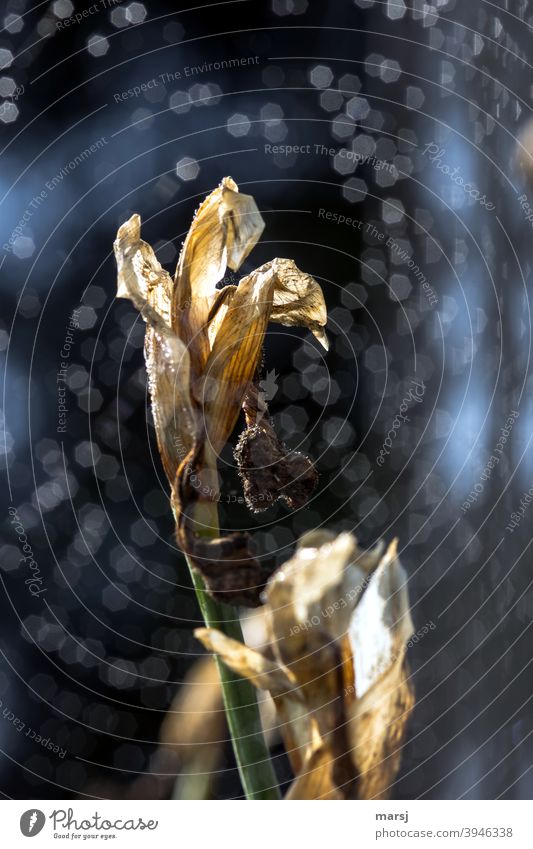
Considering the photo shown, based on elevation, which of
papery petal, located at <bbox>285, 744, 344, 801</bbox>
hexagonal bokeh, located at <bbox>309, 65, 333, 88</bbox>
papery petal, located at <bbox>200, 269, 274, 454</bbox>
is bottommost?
papery petal, located at <bbox>285, 744, 344, 801</bbox>

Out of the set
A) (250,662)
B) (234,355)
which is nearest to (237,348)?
(234,355)

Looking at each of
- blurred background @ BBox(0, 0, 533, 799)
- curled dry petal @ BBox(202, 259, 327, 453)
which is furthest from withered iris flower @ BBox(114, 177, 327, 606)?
blurred background @ BBox(0, 0, 533, 799)

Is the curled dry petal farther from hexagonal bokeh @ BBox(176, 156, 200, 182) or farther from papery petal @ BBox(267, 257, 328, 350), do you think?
hexagonal bokeh @ BBox(176, 156, 200, 182)

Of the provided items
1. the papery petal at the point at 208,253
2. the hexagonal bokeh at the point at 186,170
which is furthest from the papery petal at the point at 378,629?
the hexagonal bokeh at the point at 186,170

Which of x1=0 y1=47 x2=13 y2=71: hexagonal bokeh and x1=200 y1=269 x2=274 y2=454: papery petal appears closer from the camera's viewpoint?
x1=200 y1=269 x2=274 y2=454: papery petal

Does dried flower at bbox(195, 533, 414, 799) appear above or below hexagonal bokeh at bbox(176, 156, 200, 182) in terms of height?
below

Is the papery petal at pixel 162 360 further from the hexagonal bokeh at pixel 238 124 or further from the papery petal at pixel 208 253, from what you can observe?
the hexagonal bokeh at pixel 238 124
